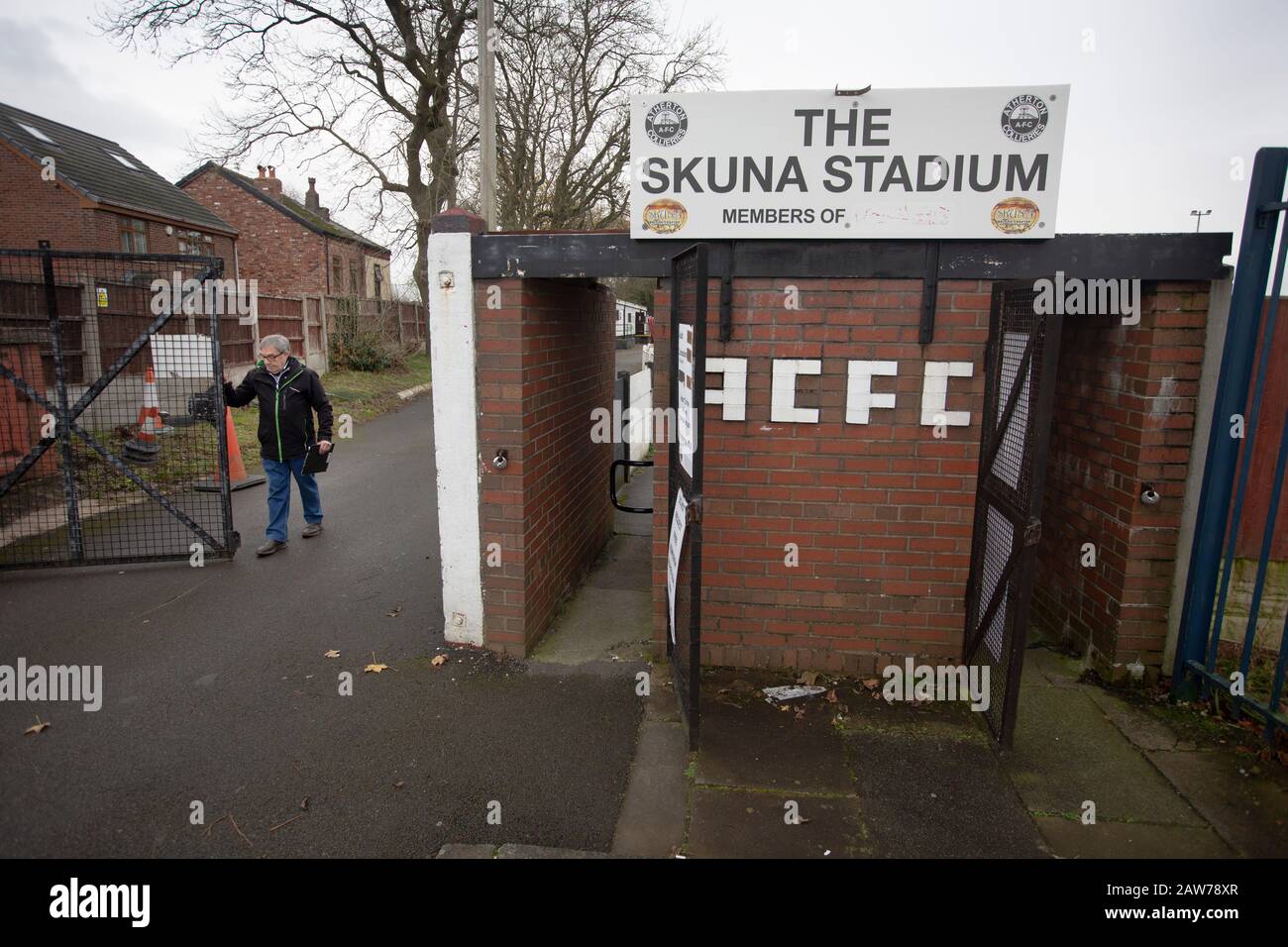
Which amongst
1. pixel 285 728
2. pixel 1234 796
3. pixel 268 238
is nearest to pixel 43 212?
pixel 268 238

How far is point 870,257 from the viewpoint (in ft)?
13.3

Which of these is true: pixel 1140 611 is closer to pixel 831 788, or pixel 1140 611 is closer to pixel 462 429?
pixel 831 788

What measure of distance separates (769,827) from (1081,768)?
160cm

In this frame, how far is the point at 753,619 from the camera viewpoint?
178 inches

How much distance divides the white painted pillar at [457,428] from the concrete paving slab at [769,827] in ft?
6.65

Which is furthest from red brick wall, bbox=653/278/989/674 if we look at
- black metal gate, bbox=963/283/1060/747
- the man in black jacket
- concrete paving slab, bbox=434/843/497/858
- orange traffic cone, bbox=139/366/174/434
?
orange traffic cone, bbox=139/366/174/434

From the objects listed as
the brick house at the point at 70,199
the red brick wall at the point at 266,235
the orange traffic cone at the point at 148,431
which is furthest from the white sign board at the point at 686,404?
the red brick wall at the point at 266,235

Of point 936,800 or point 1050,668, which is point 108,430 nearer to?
point 936,800

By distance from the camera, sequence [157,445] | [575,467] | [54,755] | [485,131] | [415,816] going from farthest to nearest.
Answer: [157,445] < [485,131] < [575,467] < [54,755] < [415,816]
